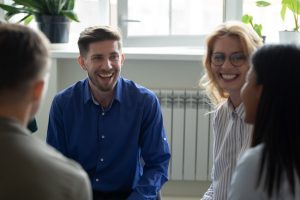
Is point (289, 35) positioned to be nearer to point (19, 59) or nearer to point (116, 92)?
point (116, 92)

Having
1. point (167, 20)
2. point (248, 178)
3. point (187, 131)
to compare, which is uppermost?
point (167, 20)

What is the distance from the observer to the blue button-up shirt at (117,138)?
2.37 meters

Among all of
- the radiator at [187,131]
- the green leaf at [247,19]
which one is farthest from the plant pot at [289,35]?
the radiator at [187,131]

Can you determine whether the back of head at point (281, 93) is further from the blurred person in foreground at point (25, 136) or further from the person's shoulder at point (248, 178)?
the blurred person in foreground at point (25, 136)

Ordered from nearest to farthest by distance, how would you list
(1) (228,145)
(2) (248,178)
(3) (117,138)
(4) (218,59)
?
(2) (248,178) → (1) (228,145) → (4) (218,59) → (3) (117,138)

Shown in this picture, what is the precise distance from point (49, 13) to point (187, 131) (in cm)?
111

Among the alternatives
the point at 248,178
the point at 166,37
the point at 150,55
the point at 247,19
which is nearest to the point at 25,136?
the point at 248,178

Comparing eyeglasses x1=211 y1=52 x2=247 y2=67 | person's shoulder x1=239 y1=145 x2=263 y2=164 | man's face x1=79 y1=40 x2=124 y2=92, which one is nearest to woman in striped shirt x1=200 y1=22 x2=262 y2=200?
eyeglasses x1=211 y1=52 x2=247 y2=67

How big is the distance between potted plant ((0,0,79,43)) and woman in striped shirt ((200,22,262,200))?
1304 mm

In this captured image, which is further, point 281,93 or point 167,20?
point 167,20

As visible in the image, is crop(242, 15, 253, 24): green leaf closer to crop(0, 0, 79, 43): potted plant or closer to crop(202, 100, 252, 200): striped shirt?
crop(0, 0, 79, 43): potted plant

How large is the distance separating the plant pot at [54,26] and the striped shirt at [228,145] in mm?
1468

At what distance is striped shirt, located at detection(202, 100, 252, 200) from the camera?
205 centimetres

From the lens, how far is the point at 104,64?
240 cm
